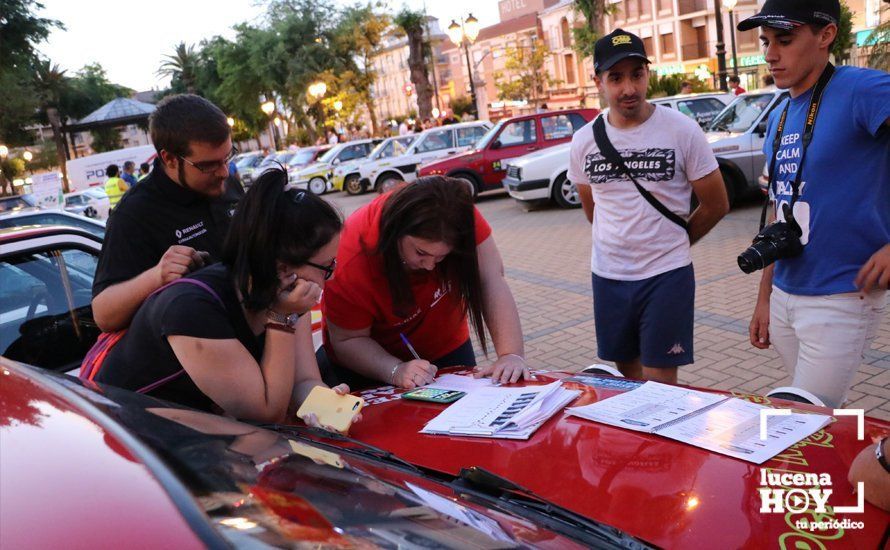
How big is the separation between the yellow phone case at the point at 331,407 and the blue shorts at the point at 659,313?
1469mm

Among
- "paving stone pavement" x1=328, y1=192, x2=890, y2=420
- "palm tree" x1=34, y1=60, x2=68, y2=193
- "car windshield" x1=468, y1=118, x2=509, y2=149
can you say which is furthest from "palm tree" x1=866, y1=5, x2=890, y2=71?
"palm tree" x1=34, y1=60, x2=68, y2=193

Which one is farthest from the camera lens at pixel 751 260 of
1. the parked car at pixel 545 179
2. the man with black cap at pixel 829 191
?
the parked car at pixel 545 179

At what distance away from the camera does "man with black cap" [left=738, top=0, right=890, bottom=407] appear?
7.47 ft

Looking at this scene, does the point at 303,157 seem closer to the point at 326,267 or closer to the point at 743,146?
the point at 743,146

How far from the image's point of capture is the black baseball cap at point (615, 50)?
9.93ft

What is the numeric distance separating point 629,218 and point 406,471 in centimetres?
189

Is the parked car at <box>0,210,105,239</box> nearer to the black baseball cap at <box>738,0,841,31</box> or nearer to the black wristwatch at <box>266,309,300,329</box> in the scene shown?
the black wristwatch at <box>266,309,300,329</box>

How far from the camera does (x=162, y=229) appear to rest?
2.64 metres

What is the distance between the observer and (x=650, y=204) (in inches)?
121

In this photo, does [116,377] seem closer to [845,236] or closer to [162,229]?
[162,229]

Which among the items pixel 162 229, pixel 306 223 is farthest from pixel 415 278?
pixel 162 229

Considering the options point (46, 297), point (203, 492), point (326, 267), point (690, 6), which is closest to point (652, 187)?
point (326, 267)

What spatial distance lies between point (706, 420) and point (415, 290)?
1.20 metres

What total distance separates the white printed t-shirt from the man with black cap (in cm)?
55
